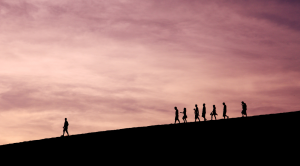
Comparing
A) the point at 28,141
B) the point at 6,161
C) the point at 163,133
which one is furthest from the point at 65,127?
the point at 163,133

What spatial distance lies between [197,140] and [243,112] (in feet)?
33.2

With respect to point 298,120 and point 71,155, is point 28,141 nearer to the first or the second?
point 71,155

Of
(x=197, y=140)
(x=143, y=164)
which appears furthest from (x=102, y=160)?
(x=197, y=140)

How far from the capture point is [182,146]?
2173 cm

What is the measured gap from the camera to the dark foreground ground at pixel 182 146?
60.6 feet

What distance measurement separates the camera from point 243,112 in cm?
3122

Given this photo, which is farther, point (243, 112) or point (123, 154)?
point (243, 112)

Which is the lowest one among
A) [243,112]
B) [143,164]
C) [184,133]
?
[143,164]

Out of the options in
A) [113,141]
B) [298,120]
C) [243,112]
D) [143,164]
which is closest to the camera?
[143,164]

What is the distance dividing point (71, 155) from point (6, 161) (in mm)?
5096

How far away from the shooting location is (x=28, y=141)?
3284 cm

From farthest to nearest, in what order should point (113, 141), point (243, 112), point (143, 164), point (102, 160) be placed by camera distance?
point (243, 112) → point (113, 141) → point (102, 160) → point (143, 164)

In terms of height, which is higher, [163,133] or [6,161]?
Result: [163,133]

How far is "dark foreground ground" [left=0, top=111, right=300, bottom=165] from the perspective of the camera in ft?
60.6
